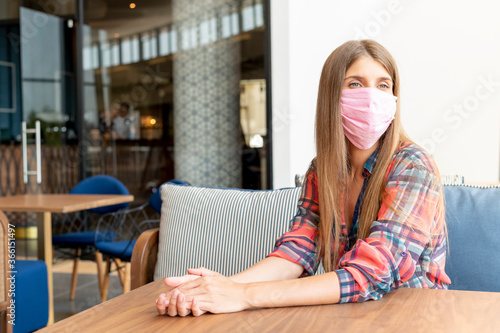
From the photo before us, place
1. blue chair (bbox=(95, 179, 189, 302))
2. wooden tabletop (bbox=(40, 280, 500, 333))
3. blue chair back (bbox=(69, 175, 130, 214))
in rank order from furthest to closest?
1. blue chair back (bbox=(69, 175, 130, 214))
2. blue chair (bbox=(95, 179, 189, 302))
3. wooden tabletop (bbox=(40, 280, 500, 333))

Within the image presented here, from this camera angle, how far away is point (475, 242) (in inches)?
66.8

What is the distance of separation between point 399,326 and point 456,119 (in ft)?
11.8

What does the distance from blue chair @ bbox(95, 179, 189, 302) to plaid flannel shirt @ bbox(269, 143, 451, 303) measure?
1.38 meters

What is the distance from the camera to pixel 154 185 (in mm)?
5195

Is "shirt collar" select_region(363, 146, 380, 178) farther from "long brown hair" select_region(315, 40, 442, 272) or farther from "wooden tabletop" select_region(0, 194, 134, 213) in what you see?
"wooden tabletop" select_region(0, 194, 134, 213)

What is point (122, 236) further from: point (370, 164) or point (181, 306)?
point (181, 306)

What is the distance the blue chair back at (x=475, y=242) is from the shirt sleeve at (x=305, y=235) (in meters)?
0.51

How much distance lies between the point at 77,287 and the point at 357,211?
371cm

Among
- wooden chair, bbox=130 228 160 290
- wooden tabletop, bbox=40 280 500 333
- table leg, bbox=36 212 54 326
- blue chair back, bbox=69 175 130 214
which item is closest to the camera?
wooden tabletop, bbox=40 280 500 333

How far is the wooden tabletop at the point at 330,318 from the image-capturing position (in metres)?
0.92

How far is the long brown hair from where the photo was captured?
54.3 inches

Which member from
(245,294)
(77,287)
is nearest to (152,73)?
(77,287)

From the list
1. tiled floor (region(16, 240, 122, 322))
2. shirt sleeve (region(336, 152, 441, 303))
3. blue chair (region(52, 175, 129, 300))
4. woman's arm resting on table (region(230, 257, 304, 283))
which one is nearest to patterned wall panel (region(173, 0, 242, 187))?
blue chair (region(52, 175, 129, 300))

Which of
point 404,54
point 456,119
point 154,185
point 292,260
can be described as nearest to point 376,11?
point 404,54
